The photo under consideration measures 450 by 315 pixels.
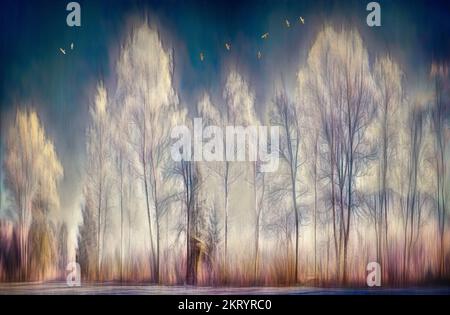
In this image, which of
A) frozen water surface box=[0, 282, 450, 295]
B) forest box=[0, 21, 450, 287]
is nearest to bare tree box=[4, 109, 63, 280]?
forest box=[0, 21, 450, 287]

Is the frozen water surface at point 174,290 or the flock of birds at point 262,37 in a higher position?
the flock of birds at point 262,37

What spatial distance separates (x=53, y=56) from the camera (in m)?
5.25

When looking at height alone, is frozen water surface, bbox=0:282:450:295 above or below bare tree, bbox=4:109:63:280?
below

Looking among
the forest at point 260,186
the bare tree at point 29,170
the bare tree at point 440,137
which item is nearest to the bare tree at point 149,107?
the forest at point 260,186

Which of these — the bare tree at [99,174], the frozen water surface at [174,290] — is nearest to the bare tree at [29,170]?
the frozen water surface at [174,290]

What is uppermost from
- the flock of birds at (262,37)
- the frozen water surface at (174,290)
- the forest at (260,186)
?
the flock of birds at (262,37)

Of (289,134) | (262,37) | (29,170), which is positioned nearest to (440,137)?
(289,134)

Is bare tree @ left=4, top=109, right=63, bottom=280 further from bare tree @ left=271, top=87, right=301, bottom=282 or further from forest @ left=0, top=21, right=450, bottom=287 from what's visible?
bare tree @ left=271, top=87, right=301, bottom=282

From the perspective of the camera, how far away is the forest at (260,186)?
515 centimetres

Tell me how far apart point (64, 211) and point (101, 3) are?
6.22 ft

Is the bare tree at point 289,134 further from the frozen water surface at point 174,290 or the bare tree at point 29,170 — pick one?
the bare tree at point 29,170

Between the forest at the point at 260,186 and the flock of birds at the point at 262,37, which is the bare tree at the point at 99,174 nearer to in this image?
the forest at the point at 260,186

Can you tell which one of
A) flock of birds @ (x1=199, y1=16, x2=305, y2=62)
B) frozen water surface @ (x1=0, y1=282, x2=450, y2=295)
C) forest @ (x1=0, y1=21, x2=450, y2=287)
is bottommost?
frozen water surface @ (x1=0, y1=282, x2=450, y2=295)

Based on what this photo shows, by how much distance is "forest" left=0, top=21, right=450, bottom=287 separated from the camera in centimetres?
515
